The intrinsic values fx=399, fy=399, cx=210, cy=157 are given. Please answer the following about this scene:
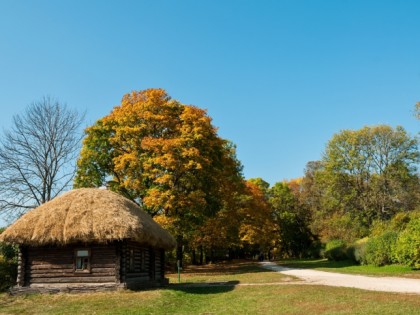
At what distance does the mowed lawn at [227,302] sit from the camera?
1401 centimetres

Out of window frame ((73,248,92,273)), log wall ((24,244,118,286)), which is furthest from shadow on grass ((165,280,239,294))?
window frame ((73,248,92,273))

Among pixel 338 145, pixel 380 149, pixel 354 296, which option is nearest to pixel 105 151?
pixel 354 296

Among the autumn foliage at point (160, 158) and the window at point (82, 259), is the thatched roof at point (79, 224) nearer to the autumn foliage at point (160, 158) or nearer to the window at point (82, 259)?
the window at point (82, 259)

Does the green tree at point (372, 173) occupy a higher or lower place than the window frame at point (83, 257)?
higher

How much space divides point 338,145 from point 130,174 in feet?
92.5

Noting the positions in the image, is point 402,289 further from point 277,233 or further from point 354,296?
point 277,233

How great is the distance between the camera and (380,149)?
4809cm

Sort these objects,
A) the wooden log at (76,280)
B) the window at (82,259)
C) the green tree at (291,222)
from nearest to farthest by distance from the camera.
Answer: the wooden log at (76,280) → the window at (82,259) → the green tree at (291,222)

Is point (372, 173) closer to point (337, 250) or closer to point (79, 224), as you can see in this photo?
point (337, 250)

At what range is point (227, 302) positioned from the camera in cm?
1689

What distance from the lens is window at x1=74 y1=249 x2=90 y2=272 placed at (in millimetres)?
20625

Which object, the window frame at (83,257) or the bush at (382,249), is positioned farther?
the bush at (382,249)

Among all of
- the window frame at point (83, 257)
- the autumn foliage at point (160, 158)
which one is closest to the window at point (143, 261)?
the window frame at point (83, 257)

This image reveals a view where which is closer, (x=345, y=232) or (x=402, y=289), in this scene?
(x=402, y=289)
